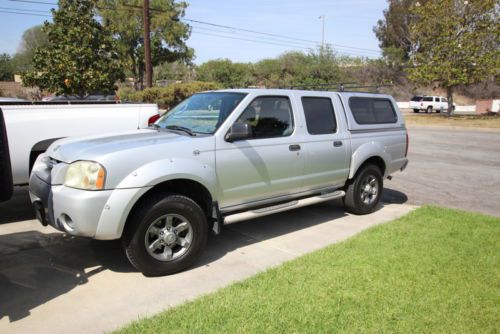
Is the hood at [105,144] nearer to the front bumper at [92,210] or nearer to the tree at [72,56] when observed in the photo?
the front bumper at [92,210]

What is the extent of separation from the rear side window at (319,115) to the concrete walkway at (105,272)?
1.38 metres

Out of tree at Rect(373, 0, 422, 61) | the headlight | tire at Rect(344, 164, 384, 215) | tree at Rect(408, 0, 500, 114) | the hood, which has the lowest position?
tire at Rect(344, 164, 384, 215)

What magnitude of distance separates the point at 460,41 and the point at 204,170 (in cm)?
3022

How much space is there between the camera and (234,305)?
3557 mm

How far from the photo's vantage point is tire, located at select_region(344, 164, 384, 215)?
6.36 meters

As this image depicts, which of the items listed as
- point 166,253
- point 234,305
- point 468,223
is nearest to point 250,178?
point 166,253

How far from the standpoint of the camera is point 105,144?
165 inches

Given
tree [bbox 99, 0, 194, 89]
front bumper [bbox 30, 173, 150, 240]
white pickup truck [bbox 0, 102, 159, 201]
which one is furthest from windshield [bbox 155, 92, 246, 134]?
tree [bbox 99, 0, 194, 89]

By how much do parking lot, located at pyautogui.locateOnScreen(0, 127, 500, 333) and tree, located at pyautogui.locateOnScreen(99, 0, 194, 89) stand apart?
109 ft

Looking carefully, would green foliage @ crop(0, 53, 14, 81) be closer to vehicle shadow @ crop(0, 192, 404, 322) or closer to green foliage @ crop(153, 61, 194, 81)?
green foliage @ crop(153, 61, 194, 81)

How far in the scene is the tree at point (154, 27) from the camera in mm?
37375

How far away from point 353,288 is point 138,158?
235cm

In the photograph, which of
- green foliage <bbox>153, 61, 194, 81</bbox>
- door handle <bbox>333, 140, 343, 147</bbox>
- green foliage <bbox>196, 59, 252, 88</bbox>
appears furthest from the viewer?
green foliage <bbox>153, 61, 194, 81</bbox>

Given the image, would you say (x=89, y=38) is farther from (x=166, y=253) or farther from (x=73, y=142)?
(x=166, y=253)
